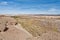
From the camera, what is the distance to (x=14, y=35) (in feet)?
33.9

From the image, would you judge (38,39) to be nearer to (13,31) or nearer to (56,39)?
(56,39)

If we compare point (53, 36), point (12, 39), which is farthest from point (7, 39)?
point (53, 36)

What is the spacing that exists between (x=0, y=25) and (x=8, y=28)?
39.9 inches

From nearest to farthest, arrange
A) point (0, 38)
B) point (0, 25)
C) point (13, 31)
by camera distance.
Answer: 1. point (0, 38)
2. point (13, 31)
3. point (0, 25)

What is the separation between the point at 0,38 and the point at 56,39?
295cm

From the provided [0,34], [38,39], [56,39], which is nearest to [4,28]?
[0,34]

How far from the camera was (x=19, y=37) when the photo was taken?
33.6 feet

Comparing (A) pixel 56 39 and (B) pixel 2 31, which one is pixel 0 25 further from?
(A) pixel 56 39

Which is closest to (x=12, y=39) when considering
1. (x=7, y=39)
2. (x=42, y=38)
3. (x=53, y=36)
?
(x=7, y=39)

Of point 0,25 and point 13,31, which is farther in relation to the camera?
point 0,25

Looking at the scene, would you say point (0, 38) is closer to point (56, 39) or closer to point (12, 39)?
point (12, 39)

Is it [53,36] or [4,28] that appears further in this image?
[4,28]

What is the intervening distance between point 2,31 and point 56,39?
A: 10.8ft

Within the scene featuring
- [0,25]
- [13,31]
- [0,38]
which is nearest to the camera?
[0,38]
